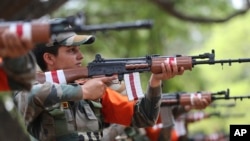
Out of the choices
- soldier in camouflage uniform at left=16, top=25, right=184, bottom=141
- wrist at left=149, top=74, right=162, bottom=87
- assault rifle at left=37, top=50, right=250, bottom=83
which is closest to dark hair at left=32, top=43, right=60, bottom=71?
soldier in camouflage uniform at left=16, top=25, right=184, bottom=141

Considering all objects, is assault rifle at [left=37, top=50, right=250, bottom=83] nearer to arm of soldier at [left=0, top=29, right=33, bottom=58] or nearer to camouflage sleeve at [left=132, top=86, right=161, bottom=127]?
camouflage sleeve at [left=132, top=86, right=161, bottom=127]

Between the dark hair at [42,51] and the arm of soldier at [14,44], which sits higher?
the arm of soldier at [14,44]

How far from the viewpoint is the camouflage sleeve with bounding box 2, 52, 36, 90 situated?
15.1 ft

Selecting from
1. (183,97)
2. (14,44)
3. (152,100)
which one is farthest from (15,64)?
(183,97)

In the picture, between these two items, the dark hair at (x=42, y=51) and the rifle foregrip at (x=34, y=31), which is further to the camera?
the dark hair at (x=42, y=51)

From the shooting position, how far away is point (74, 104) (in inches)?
236

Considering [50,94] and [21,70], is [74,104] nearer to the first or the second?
[50,94]

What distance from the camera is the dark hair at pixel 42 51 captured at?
6.06 m

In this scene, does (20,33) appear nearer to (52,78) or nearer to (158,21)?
(52,78)

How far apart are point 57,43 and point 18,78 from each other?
1.36 m

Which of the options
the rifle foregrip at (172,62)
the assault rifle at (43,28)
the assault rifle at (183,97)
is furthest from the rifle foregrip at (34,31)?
the assault rifle at (183,97)

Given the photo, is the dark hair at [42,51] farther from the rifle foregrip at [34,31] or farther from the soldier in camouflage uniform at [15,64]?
the rifle foregrip at [34,31]

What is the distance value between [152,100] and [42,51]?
0.96 metres

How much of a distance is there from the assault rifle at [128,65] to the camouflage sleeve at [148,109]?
1.02ft
